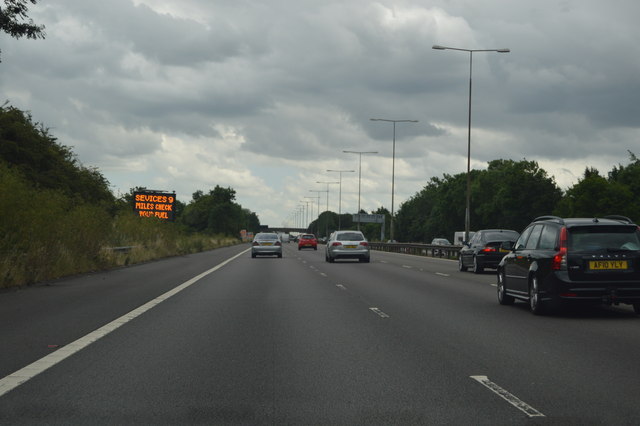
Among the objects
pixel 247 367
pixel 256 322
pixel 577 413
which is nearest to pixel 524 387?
pixel 577 413

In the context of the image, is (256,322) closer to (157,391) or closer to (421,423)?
(157,391)

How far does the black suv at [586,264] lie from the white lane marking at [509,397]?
226 inches

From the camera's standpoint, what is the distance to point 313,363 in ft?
28.5

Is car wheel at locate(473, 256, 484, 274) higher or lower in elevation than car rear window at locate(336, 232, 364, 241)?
lower

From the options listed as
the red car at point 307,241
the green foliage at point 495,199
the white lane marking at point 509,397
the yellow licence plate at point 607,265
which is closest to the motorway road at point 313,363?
the white lane marking at point 509,397

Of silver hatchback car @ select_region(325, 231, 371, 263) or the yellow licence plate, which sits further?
silver hatchback car @ select_region(325, 231, 371, 263)

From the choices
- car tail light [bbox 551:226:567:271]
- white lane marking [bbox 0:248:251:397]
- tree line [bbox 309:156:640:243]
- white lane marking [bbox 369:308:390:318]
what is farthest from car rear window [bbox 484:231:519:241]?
tree line [bbox 309:156:640:243]

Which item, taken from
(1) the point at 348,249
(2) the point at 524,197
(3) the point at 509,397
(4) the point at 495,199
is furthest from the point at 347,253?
(4) the point at 495,199

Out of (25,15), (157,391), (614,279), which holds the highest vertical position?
(25,15)

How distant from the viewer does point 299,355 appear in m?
9.21

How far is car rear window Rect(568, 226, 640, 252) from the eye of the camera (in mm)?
13258

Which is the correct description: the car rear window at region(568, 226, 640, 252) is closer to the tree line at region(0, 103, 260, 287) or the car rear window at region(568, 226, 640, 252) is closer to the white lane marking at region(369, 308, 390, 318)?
the white lane marking at region(369, 308, 390, 318)

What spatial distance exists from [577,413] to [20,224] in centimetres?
1817

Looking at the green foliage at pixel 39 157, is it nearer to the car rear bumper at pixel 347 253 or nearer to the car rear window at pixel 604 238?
the car rear bumper at pixel 347 253
